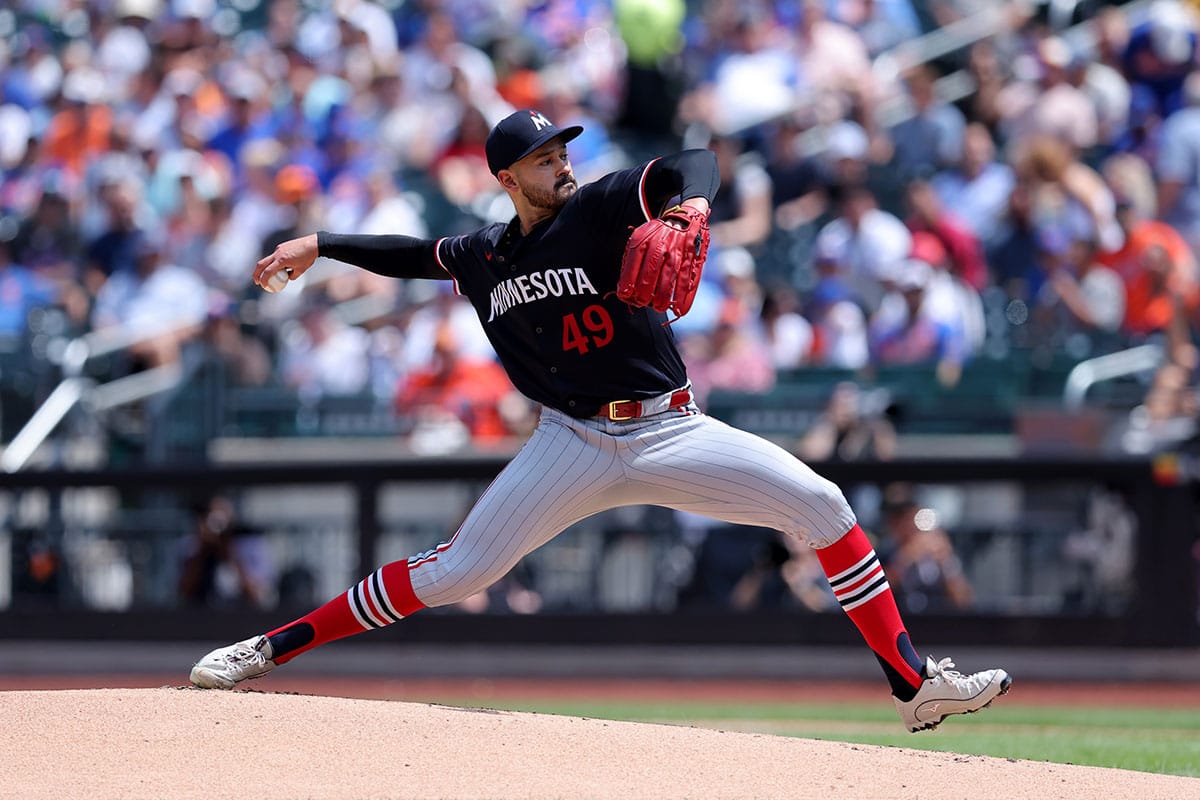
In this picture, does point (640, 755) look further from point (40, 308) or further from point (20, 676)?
point (40, 308)

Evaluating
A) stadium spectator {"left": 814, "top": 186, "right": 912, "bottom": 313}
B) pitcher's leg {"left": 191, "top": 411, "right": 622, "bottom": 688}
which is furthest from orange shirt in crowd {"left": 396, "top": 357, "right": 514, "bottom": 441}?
pitcher's leg {"left": 191, "top": 411, "right": 622, "bottom": 688}

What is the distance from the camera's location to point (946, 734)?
7844 millimetres

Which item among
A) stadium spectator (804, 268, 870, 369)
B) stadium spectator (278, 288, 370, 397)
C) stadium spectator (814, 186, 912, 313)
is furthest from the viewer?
stadium spectator (278, 288, 370, 397)

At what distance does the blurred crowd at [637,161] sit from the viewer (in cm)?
1073

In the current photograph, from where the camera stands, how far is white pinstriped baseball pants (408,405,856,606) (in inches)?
207

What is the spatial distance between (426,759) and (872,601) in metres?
1.51

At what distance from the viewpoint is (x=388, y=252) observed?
5.66 m

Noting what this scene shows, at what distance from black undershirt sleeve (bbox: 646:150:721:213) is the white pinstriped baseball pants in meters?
0.67

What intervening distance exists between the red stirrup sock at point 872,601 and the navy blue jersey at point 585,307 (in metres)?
0.71

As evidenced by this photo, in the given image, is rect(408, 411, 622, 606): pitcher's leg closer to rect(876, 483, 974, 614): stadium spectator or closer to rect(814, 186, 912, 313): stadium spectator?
rect(876, 483, 974, 614): stadium spectator

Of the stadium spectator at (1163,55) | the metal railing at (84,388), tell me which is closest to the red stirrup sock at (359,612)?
the metal railing at (84,388)

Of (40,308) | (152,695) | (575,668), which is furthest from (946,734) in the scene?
(40,308)

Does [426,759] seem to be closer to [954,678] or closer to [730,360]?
[954,678]

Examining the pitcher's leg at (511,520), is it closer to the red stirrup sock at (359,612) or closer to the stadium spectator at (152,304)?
the red stirrup sock at (359,612)
